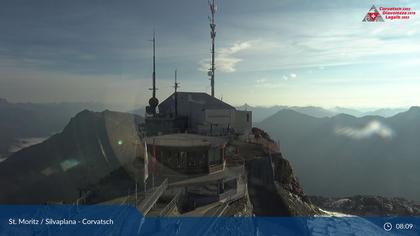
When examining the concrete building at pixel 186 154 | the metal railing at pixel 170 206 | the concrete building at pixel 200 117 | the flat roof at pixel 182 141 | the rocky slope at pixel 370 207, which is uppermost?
the concrete building at pixel 200 117

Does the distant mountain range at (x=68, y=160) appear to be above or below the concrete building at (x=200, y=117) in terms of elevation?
below

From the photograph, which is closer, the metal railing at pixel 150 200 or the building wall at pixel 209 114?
the metal railing at pixel 150 200

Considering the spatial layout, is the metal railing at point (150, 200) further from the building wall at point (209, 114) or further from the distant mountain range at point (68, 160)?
the distant mountain range at point (68, 160)

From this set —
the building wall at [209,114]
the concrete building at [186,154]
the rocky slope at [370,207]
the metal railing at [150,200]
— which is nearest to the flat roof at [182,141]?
the concrete building at [186,154]

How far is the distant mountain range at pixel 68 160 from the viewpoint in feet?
340

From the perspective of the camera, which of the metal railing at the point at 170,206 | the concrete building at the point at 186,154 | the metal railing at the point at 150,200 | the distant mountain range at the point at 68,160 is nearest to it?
the metal railing at the point at 150,200

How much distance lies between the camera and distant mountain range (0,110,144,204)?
10375cm

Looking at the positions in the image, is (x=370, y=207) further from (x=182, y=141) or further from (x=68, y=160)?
(x=68, y=160)

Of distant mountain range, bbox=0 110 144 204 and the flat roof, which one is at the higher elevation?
the flat roof

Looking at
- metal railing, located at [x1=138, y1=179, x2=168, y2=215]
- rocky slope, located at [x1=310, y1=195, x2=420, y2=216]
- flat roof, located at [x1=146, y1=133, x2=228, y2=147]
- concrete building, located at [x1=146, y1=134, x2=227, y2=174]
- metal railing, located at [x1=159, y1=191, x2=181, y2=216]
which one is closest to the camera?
metal railing, located at [x1=138, y1=179, x2=168, y2=215]

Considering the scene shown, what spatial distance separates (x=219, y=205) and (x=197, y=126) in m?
31.1

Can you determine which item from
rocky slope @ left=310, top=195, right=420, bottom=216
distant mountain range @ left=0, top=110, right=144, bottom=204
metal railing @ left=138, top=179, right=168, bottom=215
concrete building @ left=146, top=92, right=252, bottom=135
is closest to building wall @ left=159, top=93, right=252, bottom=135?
concrete building @ left=146, top=92, right=252, bottom=135

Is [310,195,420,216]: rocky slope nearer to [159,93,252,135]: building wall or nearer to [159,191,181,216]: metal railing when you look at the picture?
[159,93,252,135]: building wall

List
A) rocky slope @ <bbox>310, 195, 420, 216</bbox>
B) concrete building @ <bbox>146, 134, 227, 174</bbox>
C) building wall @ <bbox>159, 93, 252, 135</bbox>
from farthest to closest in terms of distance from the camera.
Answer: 1. rocky slope @ <bbox>310, 195, 420, 216</bbox>
2. building wall @ <bbox>159, 93, 252, 135</bbox>
3. concrete building @ <bbox>146, 134, 227, 174</bbox>
